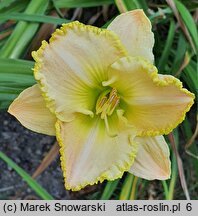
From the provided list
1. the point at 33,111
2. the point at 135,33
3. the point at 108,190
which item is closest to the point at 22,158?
the point at 108,190

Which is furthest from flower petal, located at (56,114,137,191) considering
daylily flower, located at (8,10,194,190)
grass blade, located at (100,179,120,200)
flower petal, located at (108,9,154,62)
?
grass blade, located at (100,179,120,200)

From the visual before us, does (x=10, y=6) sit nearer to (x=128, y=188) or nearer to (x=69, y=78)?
(x=69, y=78)

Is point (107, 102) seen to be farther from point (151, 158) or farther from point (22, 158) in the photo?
point (22, 158)

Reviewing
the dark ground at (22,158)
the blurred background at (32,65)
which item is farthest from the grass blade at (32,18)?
the dark ground at (22,158)

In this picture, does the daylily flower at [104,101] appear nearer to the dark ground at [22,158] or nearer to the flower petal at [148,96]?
the flower petal at [148,96]

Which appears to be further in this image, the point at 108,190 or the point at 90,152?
the point at 108,190

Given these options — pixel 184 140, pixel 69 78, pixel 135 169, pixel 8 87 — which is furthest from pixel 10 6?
pixel 184 140

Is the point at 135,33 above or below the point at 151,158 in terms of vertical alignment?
above

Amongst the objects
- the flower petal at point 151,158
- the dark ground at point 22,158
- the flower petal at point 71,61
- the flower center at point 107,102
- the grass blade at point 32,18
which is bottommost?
the dark ground at point 22,158

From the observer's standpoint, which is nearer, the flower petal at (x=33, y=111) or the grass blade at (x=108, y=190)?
the flower petal at (x=33, y=111)
